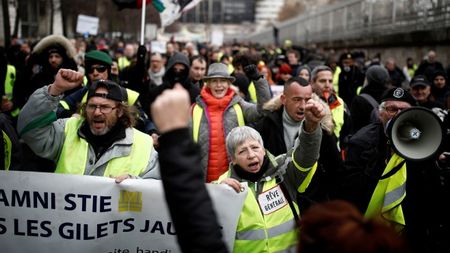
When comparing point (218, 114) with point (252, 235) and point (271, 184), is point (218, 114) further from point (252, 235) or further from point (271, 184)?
point (252, 235)

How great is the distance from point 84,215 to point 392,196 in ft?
6.31

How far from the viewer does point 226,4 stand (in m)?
102

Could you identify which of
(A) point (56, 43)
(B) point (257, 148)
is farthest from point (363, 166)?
(A) point (56, 43)

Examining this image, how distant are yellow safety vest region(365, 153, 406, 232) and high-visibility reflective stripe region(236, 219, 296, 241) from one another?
64 cm

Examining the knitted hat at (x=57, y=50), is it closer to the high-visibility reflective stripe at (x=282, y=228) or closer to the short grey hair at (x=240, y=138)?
the short grey hair at (x=240, y=138)

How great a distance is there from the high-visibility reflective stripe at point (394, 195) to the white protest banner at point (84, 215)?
111 cm

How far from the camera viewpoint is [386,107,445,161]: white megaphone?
360 centimetres

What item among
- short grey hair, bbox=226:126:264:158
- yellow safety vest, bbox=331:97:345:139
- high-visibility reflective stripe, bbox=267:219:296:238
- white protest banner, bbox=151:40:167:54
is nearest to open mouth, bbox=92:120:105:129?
short grey hair, bbox=226:126:264:158

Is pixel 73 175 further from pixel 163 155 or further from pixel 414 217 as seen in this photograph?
pixel 414 217

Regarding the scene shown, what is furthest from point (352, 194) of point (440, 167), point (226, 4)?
point (226, 4)

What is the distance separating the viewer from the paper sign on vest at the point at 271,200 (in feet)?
11.5

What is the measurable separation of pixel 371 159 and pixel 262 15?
344 feet

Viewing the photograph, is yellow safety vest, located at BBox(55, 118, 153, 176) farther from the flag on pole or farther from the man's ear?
the flag on pole

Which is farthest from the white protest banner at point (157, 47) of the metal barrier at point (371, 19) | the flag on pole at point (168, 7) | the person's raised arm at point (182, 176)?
the person's raised arm at point (182, 176)
